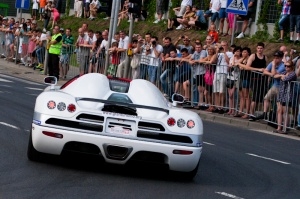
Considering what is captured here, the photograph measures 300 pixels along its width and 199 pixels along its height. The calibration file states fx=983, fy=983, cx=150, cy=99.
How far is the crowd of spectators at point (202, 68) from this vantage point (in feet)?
75.5

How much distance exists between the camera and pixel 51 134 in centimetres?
1209

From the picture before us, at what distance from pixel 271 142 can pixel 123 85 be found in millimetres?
7070

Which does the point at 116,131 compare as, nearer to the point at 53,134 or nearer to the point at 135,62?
the point at 53,134

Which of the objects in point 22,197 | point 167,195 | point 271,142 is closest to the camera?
point 22,197

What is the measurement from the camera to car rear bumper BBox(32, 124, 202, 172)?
39.1ft

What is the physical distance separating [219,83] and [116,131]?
1304 cm

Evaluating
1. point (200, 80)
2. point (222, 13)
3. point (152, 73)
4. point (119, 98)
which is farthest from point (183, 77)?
point (119, 98)

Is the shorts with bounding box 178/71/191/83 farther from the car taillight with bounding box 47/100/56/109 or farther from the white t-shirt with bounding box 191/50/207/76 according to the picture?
the car taillight with bounding box 47/100/56/109

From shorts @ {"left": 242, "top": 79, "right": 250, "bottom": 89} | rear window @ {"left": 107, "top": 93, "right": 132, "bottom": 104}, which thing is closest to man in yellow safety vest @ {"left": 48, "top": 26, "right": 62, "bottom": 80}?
shorts @ {"left": 242, "top": 79, "right": 250, "bottom": 89}

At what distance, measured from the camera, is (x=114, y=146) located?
12.0 metres

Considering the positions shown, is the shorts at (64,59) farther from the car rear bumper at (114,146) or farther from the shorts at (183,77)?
the car rear bumper at (114,146)

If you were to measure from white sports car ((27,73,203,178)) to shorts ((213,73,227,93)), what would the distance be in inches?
479

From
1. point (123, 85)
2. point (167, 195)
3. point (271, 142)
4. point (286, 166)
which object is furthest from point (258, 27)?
point (167, 195)

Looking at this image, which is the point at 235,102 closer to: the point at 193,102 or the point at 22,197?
the point at 193,102
